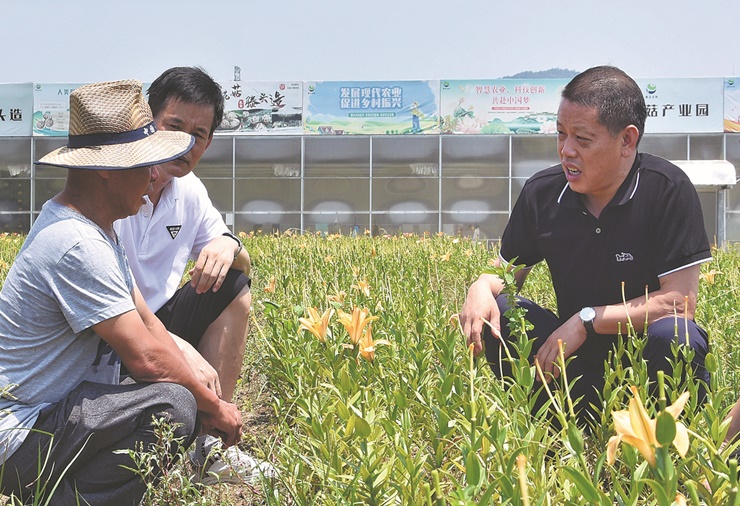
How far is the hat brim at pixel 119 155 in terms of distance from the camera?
5.89 ft

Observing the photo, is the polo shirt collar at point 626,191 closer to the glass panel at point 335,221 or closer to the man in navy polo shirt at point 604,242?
the man in navy polo shirt at point 604,242

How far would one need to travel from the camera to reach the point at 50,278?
174cm

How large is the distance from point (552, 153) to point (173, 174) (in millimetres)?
13711

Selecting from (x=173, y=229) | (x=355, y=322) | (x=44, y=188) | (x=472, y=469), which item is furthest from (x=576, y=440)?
(x=44, y=188)

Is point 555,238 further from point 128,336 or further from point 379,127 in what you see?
point 379,127

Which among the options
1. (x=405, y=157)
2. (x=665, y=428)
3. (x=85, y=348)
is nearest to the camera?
(x=665, y=428)

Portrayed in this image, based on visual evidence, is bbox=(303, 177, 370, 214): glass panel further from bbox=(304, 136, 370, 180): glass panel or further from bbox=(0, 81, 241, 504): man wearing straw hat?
bbox=(0, 81, 241, 504): man wearing straw hat

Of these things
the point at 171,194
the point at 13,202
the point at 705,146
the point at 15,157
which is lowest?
the point at 13,202

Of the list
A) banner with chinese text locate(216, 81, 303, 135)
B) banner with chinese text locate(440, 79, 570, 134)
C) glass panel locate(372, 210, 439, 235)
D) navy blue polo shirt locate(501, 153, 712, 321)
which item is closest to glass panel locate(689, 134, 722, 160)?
banner with chinese text locate(440, 79, 570, 134)

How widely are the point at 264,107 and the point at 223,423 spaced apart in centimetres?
1405

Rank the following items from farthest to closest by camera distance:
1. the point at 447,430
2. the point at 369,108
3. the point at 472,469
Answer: the point at 369,108 < the point at 447,430 < the point at 472,469

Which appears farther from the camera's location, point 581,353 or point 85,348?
point 581,353

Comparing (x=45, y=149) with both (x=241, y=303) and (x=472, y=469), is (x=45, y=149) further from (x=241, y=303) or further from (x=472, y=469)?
(x=472, y=469)

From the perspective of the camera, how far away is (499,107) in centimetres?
1539
